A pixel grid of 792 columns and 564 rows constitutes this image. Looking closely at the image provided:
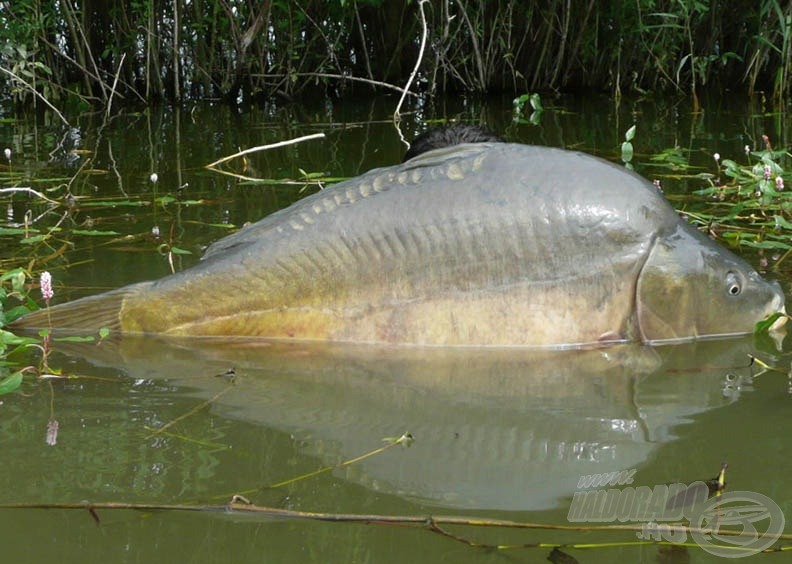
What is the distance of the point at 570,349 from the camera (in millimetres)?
3510

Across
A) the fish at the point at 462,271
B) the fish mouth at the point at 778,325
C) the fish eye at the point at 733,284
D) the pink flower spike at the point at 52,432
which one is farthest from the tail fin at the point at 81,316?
the fish mouth at the point at 778,325

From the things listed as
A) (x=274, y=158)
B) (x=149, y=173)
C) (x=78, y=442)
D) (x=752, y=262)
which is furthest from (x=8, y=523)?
(x=274, y=158)

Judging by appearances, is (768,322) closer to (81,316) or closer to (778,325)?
(778,325)

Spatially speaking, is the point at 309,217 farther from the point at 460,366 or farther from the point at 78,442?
the point at 78,442

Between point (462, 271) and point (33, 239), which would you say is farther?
point (33, 239)

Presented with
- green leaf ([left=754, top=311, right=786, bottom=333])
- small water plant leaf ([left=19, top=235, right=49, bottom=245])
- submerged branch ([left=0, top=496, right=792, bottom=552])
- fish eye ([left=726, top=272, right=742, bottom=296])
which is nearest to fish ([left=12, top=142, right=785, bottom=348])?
fish eye ([left=726, top=272, right=742, bottom=296])

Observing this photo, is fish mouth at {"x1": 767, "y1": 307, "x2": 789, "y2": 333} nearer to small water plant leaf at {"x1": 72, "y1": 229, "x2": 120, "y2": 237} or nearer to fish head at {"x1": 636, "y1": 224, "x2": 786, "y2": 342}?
fish head at {"x1": 636, "y1": 224, "x2": 786, "y2": 342}

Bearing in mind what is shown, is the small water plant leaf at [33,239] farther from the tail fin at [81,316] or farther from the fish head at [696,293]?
the fish head at [696,293]

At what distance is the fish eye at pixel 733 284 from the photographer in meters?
3.61

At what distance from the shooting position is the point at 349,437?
2.77 metres

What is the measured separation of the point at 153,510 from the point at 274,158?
523 cm

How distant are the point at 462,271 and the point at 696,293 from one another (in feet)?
2.40

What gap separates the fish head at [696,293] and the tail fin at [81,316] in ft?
5.22

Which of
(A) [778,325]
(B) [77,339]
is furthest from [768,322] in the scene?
(B) [77,339]
